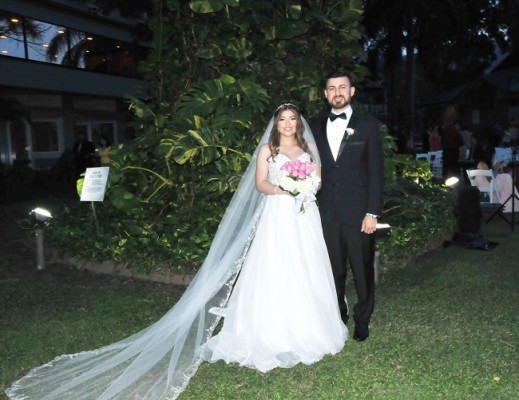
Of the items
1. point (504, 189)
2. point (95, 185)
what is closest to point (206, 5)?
point (95, 185)

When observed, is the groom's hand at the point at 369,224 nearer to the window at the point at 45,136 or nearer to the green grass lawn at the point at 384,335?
the green grass lawn at the point at 384,335

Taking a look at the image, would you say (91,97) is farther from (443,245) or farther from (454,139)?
(443,245)

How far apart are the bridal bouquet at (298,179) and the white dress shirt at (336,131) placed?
389 mm

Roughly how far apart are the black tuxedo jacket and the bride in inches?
5.3

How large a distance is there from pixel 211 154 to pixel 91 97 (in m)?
21.2

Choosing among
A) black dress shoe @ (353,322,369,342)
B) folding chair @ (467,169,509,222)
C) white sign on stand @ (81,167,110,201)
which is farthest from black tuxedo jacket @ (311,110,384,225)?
folding chair @ (467,169,509,222)

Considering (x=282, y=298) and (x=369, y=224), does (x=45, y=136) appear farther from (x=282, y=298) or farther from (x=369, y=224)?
(x=369, y=224)

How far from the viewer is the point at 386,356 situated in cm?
488

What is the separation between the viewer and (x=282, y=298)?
4.85 metres

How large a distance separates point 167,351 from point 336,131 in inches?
89.2

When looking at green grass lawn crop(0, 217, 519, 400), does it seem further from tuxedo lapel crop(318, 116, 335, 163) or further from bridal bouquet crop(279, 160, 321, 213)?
tuxedo lapel crop(318, 116, 335, 163)

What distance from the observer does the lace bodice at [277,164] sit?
4.91m

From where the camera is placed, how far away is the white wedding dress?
4.78 meters

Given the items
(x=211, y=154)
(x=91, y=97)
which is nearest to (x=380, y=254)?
(x=211, y=154)
